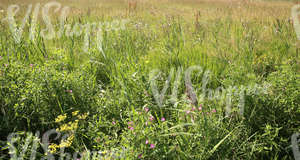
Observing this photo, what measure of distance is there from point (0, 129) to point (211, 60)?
2194mm

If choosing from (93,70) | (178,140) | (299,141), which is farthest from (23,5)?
(299,141)

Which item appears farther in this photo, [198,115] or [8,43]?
[8,43]

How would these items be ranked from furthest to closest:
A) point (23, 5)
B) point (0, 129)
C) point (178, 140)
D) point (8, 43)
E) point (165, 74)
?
point (23, 5) → point (8, 43) → point (165, 74) → point (0, 129) → point (178, 140)

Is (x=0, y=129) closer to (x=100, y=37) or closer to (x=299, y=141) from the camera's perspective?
(x=100, y=37)

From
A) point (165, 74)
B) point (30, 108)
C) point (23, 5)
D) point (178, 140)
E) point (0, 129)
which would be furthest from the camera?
point (23, 5)

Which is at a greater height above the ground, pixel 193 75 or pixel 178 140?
pixel 193 75

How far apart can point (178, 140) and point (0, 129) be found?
4.65ft

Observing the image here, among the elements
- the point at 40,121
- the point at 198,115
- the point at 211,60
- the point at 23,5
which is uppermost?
the point at 23,5

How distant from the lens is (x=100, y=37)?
3.08 meters

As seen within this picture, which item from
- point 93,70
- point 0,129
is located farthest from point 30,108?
point 93,70
